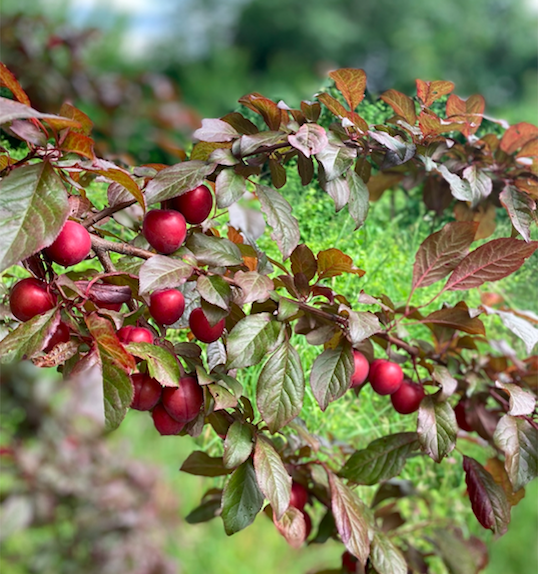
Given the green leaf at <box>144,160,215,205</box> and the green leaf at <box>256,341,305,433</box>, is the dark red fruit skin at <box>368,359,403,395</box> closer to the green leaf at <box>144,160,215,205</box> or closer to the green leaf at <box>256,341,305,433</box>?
the green leaf at <box>256,341,305,433</box>

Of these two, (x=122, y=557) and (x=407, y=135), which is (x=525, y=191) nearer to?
Answer: (x=407, y=135)

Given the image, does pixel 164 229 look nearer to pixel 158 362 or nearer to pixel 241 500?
pixel 158 362

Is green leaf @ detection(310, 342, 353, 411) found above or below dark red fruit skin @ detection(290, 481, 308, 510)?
above

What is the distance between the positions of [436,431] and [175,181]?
29cm

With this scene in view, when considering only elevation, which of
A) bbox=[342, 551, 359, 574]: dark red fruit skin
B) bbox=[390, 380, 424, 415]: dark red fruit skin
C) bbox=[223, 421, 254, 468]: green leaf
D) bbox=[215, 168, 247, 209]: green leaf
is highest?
bbox=[215, 168, 247, 209]: green leaf

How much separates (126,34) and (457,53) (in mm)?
4661

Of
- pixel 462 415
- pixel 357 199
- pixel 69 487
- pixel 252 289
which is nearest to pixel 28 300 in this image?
pixel 252 289

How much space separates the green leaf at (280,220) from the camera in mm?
441

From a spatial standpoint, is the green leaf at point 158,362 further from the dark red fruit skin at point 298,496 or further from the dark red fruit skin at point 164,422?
the dark red fruit skin at point 298,496

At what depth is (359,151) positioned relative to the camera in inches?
20.3

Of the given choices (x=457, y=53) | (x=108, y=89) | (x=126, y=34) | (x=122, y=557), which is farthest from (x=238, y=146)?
(x=457, y=53)

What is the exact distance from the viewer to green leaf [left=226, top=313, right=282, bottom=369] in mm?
421

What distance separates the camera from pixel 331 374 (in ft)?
1.55

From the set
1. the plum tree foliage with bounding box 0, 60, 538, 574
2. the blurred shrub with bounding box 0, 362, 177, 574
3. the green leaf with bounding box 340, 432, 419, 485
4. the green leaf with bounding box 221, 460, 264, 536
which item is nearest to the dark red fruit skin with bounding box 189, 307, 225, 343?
the plum tree foliage with bounding box 0, 60, 538, 574
